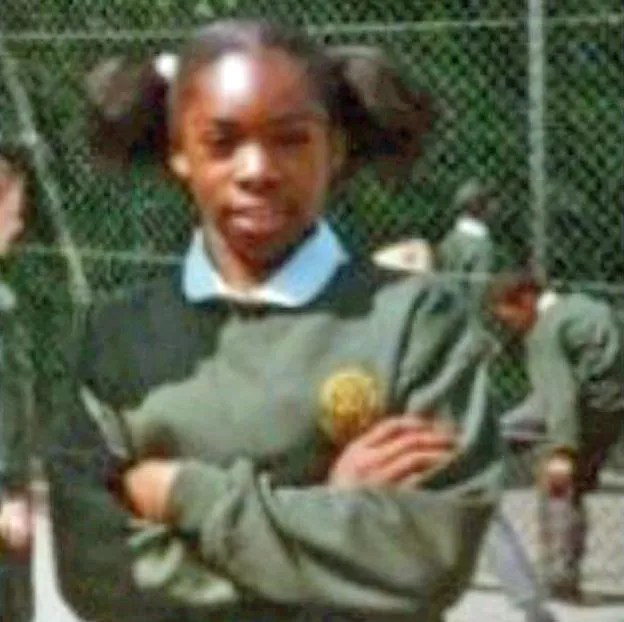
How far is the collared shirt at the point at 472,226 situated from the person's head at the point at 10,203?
9.95ft

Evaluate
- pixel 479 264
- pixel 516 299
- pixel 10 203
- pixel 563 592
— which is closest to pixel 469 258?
pixel 479 264

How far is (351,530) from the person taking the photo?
2193 mm

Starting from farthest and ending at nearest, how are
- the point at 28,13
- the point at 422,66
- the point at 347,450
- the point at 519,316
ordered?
the point at 28,13 → the point at 422,66 → the point at 519,316 → the point at 347,450

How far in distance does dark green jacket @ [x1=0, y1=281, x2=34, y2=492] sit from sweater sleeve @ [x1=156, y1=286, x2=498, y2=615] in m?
1.56

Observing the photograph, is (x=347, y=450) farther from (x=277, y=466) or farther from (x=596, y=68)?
(x=596, y=68)

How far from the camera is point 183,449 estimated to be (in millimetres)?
2230

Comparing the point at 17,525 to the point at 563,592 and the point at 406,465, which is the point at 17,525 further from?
the point at 563,592

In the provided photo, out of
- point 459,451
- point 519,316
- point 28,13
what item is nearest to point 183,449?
point 459,451

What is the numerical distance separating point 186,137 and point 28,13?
6.59m

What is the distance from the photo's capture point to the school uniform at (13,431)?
3.92 meters

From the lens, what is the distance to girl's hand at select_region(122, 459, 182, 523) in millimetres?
2209

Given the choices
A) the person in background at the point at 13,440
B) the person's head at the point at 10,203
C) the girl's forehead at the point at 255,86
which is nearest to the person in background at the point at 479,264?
the person's head at the point at 10,203

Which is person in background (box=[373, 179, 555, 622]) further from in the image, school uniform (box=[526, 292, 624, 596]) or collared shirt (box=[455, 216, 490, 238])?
school uniform (box=[526, 292, 624, 596])

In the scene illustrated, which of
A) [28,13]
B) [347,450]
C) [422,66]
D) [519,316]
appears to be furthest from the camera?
[28,13]
